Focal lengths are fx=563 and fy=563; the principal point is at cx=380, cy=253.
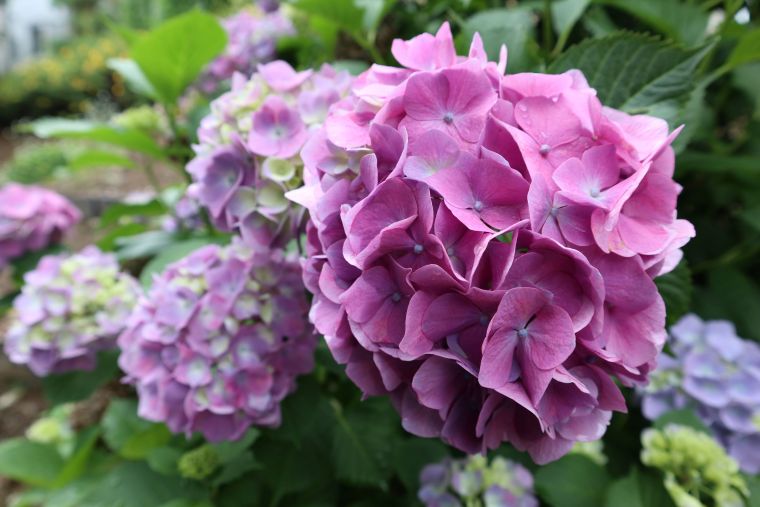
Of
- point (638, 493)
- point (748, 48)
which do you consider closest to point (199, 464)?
point (638, 493)

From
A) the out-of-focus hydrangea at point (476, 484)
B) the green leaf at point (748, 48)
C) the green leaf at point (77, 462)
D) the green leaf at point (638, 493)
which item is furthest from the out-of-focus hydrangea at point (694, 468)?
the green leaf at point (77, 462)

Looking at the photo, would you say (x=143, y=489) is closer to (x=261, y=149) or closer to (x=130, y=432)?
(x=130, y=432)

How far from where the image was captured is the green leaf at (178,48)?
0.77 m

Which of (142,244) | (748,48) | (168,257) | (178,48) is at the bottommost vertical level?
(142,244)

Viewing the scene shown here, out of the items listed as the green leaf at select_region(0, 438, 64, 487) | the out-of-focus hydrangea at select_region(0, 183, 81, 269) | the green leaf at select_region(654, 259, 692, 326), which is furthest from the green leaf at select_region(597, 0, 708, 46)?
the green leaf at select_region(0, 438, 64, 487)

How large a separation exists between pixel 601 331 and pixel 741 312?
680 mm

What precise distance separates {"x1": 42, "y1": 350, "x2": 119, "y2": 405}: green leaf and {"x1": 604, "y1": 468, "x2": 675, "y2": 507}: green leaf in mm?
767

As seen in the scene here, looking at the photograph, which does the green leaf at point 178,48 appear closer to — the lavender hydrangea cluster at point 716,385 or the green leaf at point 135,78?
the green leaf at point 135,78

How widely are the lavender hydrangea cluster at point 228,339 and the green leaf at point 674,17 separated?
0.55 metres

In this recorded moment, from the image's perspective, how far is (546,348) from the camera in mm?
330

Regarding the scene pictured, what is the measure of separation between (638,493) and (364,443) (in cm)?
34

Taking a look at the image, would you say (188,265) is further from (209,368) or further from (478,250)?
(478,250)

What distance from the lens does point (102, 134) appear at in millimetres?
860

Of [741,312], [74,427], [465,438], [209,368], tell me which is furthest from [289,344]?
[74,427]
